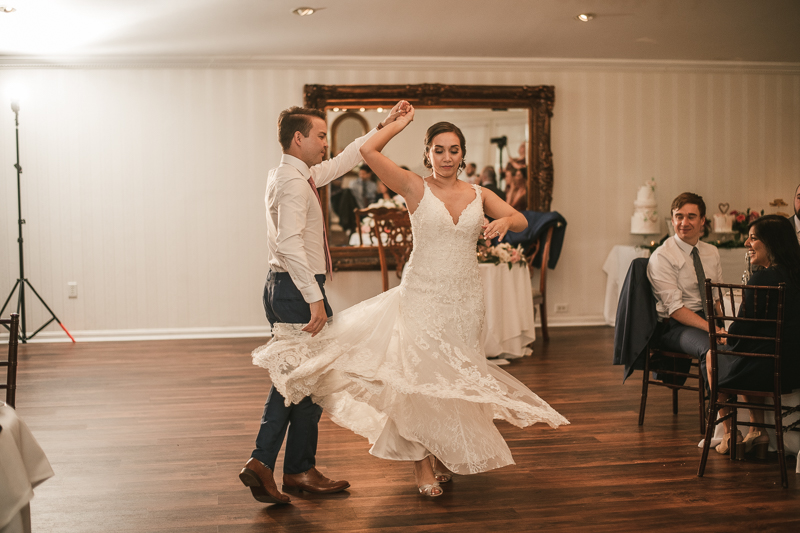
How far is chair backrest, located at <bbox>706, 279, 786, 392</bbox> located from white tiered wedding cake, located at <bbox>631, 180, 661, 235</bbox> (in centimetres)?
446

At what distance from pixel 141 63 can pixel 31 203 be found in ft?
5.90

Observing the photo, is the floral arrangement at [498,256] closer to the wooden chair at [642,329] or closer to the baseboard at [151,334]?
the wooden chair at [642,329]

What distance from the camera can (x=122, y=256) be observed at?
7086 mm

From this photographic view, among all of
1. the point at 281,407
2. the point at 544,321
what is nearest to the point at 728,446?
the point at 281,407

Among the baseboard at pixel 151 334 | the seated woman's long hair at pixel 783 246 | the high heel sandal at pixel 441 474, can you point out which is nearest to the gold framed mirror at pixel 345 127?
the baseboard at pixel 151 334

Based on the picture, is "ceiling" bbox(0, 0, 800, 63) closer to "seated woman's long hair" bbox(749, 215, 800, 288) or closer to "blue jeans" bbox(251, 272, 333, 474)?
"seated woman's long hair" bbox(749, 215, 800, 288)

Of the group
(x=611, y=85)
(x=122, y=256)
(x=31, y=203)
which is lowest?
(x=122, y=256)

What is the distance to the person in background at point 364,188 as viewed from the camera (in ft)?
24.0

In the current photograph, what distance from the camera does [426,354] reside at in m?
2.76

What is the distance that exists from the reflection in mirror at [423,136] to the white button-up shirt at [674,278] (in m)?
3.76

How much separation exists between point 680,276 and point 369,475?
1979mm

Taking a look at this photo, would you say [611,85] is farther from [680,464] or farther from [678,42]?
[680,464]

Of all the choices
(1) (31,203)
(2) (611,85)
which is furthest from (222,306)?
(2) (611,85)

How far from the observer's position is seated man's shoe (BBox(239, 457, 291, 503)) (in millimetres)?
2697
